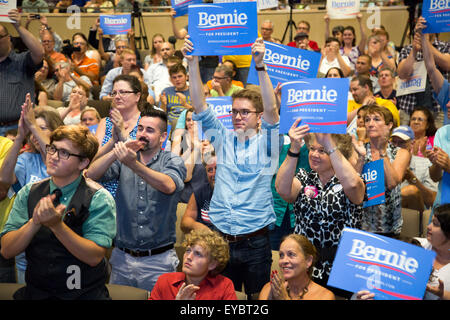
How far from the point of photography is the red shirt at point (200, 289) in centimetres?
302

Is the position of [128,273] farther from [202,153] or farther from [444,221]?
[444,221]

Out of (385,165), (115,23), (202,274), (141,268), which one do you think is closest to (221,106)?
(385,165)

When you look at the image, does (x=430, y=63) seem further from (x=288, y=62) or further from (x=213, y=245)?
(x=213, y=245)

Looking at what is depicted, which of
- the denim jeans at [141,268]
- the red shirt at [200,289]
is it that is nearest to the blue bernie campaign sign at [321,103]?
the red shirt at [200,289]

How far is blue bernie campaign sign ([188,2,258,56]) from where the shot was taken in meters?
3.59

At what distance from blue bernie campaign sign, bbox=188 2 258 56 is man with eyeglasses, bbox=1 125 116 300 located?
3.91 feet

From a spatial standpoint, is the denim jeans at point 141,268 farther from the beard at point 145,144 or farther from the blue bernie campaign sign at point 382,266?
the blue bernie campaign sign at point 382,266

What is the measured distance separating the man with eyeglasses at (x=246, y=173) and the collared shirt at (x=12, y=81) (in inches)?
82.1

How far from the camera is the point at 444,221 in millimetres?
3213

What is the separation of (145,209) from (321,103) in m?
1.15

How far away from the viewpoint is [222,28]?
362 cm

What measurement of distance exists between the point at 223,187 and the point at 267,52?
1092 millimetres

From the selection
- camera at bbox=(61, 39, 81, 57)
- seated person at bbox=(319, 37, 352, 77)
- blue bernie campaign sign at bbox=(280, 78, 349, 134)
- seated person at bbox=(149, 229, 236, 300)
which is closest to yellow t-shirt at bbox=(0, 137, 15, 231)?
seated person at bbox=(149, 229, 236, 300)
